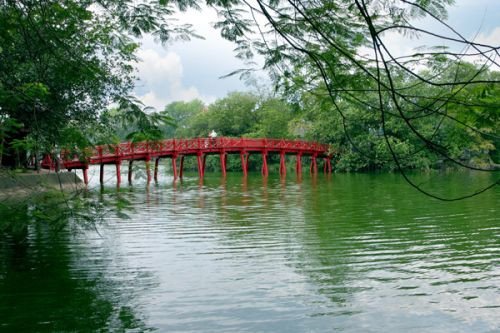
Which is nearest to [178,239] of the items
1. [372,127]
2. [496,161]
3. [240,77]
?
[240,77]

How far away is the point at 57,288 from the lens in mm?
6340

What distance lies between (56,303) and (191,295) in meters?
1.44

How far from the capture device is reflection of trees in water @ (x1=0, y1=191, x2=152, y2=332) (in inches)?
204

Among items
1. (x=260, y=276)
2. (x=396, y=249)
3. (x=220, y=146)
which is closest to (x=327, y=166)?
(x=220, y=146)

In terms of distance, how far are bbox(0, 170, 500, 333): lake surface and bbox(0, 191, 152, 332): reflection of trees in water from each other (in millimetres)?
17

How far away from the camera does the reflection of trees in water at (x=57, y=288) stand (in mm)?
5172

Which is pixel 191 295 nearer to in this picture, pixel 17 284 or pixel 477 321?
pixel 17 284

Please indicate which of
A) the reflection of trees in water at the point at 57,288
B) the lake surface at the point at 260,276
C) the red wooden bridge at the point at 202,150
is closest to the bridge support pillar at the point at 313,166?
the red wooden bridge at the point at 202,150

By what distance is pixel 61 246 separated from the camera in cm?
918

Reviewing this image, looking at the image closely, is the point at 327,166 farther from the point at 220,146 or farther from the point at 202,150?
the point at 202,150

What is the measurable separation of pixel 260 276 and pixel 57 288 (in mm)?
2460

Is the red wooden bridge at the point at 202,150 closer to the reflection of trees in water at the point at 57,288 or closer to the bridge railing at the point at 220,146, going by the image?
the bridge railing at the point at 220,146

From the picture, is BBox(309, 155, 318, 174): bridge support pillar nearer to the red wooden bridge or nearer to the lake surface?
the red wooden bridge

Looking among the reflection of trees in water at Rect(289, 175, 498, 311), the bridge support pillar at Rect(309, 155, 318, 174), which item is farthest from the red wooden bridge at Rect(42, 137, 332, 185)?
the reflection of trees in water at Rect(289, 175, 498, 311)
